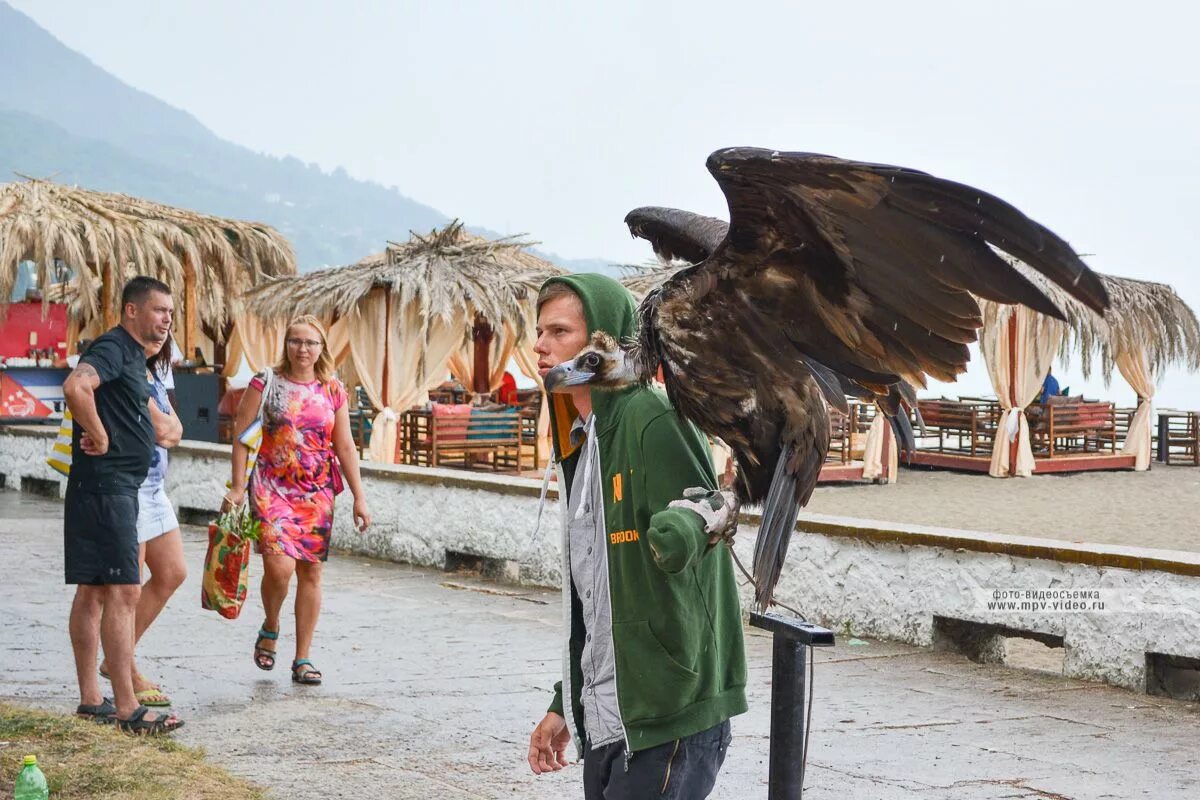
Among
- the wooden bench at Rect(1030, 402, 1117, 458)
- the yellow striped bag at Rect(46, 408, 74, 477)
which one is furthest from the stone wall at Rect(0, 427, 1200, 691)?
the wooden bench at Rect(1030, 402, 1117, 458)

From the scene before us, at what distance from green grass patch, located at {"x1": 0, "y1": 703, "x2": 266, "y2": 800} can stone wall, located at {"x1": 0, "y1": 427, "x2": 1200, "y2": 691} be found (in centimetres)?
213

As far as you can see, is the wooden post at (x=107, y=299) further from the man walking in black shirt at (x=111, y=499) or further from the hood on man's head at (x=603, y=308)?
the hood on man's head at (x=603, y=308)

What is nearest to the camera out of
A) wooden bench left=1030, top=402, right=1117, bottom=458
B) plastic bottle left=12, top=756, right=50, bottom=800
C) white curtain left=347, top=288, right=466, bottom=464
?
plastic bottle left=12, top=756, right=50, bottom=800

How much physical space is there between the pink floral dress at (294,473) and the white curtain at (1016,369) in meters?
16.3

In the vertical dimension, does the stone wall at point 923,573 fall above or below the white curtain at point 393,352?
below

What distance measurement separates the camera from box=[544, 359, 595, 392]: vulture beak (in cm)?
311

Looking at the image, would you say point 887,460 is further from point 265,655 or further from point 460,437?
point 265,655

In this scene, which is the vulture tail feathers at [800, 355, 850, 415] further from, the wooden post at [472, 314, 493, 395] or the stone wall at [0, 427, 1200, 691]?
the wooden post at [472, 314, 493, 395]

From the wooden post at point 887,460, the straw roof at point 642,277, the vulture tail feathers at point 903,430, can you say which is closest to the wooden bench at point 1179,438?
the wooden post at point 887,460

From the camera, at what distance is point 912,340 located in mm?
3123

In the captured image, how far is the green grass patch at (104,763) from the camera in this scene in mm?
5078

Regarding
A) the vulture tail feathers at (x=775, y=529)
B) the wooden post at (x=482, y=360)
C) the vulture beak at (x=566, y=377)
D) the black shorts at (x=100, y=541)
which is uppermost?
the wooden post at (x=482, y=360)

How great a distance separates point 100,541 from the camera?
19.7 feet

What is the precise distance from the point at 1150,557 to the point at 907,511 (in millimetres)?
9434
